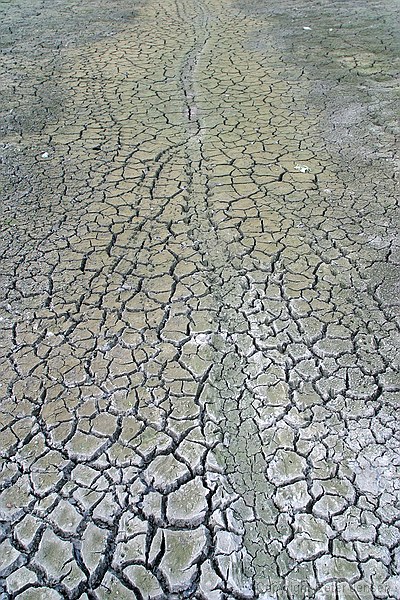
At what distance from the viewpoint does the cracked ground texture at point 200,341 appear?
1.52m

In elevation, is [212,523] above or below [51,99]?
below

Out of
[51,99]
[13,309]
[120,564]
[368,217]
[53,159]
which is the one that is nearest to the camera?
[120,564]

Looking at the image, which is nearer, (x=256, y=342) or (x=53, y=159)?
(x=256, y=342)

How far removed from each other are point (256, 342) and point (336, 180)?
139cm

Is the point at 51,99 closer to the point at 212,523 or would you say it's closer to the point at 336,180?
the point at 336,180

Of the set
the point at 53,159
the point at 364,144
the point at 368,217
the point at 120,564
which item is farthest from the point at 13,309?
the point at 364,144

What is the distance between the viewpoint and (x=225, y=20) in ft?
19.8

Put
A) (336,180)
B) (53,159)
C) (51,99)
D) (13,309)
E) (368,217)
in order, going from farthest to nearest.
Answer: (51,99), (53,159), (336,180), (368,217), (13,309)

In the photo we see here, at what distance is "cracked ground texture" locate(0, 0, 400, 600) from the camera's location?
60.0 inches

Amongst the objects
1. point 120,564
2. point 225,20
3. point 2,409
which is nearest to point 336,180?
point 2,409

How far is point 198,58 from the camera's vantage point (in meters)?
4.93

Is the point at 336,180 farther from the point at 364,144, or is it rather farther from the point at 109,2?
the point at 109,2

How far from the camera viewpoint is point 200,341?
7.02 ft

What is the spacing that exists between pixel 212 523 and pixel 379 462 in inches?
20.8
